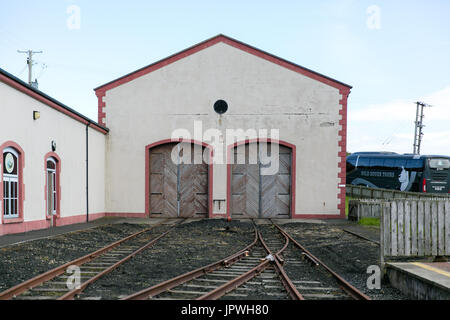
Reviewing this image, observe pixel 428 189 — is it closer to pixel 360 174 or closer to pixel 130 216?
pixel 360 174

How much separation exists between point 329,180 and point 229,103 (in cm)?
603

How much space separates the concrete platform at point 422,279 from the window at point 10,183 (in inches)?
416

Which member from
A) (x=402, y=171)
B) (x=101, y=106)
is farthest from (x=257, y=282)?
(x=402, y=171)

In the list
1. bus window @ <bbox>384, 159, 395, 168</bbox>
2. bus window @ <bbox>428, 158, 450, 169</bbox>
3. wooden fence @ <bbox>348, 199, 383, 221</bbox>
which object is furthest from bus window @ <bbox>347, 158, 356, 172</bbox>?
wooden fence @ <bbox>348, 199, 383, 221</bbox>

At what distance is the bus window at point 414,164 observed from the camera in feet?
98.3

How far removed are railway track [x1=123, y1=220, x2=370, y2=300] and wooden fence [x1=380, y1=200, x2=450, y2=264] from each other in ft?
3.92

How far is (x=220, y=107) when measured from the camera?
2019cm

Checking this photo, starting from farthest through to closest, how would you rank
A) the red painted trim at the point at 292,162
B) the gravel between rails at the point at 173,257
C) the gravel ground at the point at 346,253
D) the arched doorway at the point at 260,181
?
the arched doorway at the point at 260,181, the red painted trim at the point at 292,162, the gravel ground at the point at 346,253, the gravel between rails at the point at 173,257

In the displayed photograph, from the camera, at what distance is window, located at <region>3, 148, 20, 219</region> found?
12281mm

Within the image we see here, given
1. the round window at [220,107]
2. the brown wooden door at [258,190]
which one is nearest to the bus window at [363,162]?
the brown wooden door at [258,190]

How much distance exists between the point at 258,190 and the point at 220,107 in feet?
14.5

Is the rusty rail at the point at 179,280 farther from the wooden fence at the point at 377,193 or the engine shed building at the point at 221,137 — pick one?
the wooden fence at the point at 377,193
